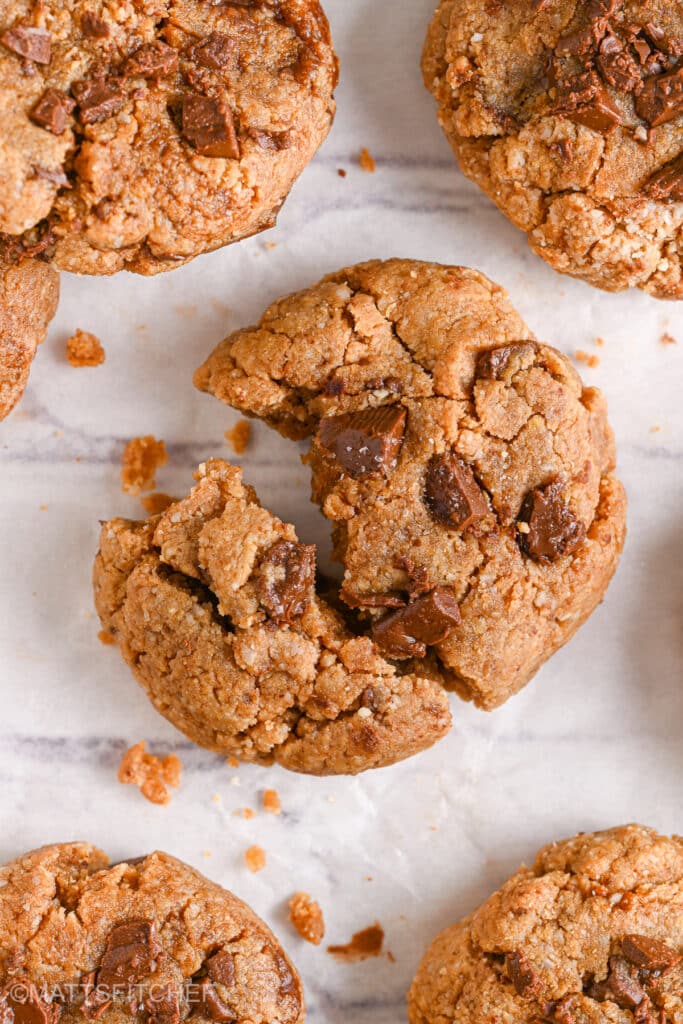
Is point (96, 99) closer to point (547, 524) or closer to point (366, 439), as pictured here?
point (366, 439)

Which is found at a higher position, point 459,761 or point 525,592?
point 525,592

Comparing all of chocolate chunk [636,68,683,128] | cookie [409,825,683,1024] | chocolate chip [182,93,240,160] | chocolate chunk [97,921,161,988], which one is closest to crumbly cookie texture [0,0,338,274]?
chocolate chip [182,93,240,160]

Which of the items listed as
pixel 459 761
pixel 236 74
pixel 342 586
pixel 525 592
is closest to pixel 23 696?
pixel 342 586

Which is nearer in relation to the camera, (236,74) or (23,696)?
(236,74)

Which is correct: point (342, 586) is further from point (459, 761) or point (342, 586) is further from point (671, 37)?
point (671, 37)

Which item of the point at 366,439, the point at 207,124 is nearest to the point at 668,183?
the point at 366,439
